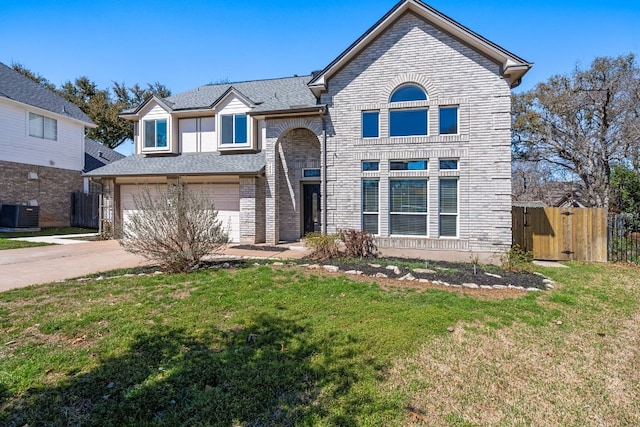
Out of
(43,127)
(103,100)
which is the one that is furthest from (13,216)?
(103,100)

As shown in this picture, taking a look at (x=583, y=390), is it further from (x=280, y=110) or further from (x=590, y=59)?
(x=590, y=59)

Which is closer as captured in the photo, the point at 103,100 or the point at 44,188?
the point at 44,188

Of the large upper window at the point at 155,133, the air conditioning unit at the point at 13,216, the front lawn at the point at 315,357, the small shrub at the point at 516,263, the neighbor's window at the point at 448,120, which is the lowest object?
the front lawn at the point at 315,357

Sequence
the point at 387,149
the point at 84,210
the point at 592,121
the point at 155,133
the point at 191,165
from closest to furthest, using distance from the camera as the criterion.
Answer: the point at 387,149, the point at 191,165, the point at 155,133, the point at 592,121, the point at 84,210

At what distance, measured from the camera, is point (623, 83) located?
17.4m

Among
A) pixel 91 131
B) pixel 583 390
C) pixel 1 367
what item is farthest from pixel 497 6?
pixel 91 131

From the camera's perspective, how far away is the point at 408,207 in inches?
477

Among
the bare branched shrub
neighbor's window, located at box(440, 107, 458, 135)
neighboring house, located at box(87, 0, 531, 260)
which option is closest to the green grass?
neighboring house, located at box(87, 0, 531, 260)

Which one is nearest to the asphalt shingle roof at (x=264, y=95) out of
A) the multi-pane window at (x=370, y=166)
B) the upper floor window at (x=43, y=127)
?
the multi-pane window at (x=370, y=166)

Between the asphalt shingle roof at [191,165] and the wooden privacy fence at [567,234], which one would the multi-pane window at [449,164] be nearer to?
the wooden privacy fence at [567,234]

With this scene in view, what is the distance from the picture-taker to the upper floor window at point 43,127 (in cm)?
1923

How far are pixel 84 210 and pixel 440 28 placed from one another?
2233cm

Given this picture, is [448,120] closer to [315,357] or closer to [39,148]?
[315,357]

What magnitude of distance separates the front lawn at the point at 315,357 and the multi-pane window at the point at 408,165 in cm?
631
